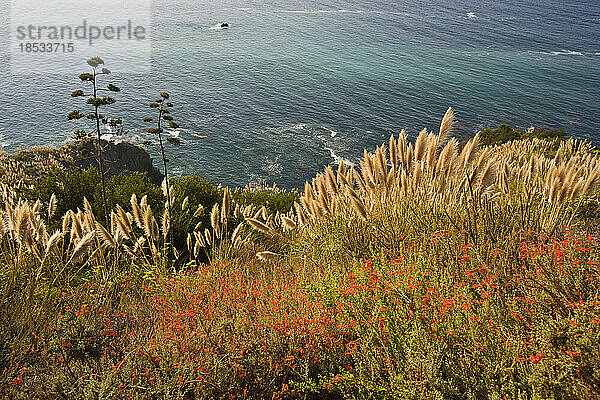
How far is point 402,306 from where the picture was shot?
2799 mm

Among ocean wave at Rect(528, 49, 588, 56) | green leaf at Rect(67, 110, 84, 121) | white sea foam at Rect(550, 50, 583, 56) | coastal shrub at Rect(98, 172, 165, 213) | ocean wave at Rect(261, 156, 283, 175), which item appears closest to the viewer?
green leaf at Rect(67, 110, 84, 121)

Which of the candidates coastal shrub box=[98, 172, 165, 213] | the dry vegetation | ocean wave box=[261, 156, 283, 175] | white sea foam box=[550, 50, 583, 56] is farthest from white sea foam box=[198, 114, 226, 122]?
white sea foam box=[550, 50, 583, 56]

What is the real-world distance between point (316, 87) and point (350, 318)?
37.2 m

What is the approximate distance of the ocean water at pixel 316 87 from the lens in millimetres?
27547

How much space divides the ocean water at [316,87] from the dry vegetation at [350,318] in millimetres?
12513

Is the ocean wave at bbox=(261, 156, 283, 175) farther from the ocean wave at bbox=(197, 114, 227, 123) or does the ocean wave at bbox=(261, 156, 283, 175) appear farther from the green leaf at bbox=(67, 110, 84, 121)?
the green leaf at bbox=(67, 110, 84, 121)

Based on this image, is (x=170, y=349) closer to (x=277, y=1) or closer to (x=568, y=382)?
(x=568, y=382)

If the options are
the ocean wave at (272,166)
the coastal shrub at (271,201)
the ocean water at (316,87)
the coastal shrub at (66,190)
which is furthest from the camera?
the ocean water at (316,87)

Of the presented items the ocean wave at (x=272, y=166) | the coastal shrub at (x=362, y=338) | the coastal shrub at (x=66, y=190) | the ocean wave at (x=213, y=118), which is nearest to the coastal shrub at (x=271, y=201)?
the coastal shrub at (x=66, y=190)

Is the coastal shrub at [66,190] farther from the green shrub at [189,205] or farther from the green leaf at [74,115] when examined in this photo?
the green leaf at [74,115]

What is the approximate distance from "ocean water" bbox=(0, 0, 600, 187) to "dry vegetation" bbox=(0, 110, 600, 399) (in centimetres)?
1251

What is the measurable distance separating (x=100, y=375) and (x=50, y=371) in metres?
0.34

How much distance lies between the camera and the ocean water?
2755 centimetres

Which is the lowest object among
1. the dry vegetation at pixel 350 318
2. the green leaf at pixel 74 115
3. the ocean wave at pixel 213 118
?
the ocean wave at pixel 213 118
